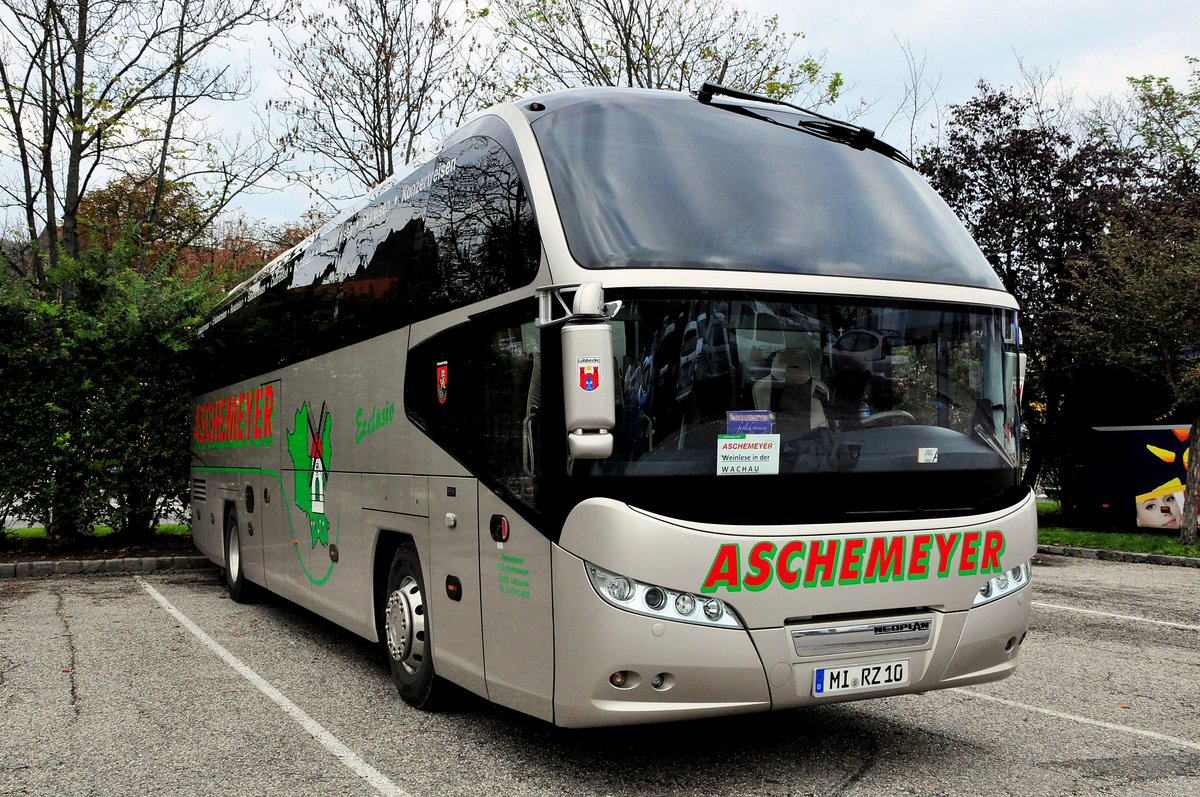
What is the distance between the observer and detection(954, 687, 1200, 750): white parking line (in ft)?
20.1

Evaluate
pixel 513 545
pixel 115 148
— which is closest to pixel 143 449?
pixel 115 148

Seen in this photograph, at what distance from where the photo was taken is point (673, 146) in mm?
5629

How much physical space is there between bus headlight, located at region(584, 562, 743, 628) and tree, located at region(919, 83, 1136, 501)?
59.7 feet

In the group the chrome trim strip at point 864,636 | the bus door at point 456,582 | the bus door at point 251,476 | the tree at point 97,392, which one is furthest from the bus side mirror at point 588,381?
the tree at point 97,392

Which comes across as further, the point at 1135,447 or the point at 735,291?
the point at 1135,447

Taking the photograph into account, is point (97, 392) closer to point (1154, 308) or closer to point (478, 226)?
point (478, 226)

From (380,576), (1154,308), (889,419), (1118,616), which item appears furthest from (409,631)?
(1154,308)

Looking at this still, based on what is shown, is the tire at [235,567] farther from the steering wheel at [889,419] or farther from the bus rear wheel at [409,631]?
the steering wheel at [889,419]

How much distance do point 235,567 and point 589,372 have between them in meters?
8.80

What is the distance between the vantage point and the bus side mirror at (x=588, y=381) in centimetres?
457

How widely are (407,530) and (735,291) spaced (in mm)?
2930

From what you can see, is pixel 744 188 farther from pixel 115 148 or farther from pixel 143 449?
pixel 115 148

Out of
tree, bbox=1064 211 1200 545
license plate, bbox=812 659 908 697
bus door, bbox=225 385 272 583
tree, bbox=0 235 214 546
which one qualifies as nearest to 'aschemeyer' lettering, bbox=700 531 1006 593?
license plate, bbox=812 659 908 697

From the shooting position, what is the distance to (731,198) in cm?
547
